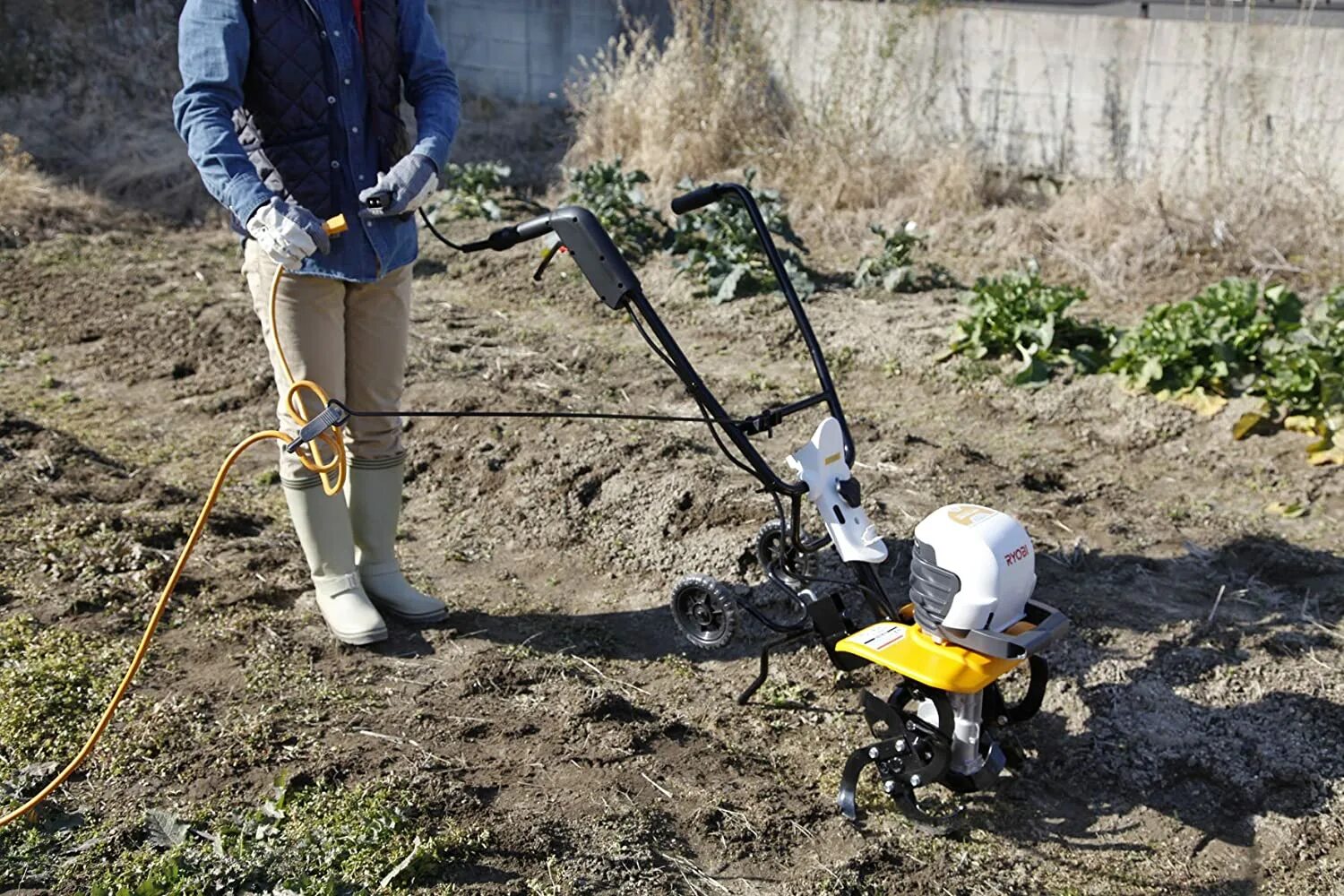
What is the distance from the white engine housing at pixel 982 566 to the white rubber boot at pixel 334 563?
66.4 inches

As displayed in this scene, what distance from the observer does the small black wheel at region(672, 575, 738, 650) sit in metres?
3.77

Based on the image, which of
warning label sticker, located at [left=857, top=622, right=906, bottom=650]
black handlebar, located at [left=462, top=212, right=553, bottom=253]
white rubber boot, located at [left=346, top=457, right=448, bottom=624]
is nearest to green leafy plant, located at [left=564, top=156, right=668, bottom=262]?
white rubber boot, located at [left=346, top=457, right=448, bottom=624]

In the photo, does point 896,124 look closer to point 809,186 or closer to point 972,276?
point 809,186

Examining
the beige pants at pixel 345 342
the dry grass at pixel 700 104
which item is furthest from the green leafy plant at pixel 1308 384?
the dry grass at pixel 700 104

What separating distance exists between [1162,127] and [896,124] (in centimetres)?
180

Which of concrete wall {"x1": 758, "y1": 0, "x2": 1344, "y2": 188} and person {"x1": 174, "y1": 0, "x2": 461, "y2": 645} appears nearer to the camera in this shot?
Result: person {"x1": 174, "y1": 0, "x2": 461, "y2": 645}

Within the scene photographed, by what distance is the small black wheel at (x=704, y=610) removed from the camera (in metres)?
3.77

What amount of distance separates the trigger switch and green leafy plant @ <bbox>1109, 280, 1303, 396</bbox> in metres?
3.14

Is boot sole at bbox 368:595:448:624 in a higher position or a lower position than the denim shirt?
lower

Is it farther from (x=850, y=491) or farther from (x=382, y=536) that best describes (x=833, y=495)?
(x=382, y=536)

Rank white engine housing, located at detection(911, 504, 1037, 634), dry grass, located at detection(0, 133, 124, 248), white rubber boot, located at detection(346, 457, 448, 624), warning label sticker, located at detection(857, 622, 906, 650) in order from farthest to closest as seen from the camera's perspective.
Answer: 1. dry grass, located at detection(0, 133, 124, 248)
2. white rubber boot, located at detection(346, 457, 448, 624)
3. warning label sticker, located at detection(857, 622, 906, 650)
4. white engine housing, located at detection(911, 504, 1037, 634)

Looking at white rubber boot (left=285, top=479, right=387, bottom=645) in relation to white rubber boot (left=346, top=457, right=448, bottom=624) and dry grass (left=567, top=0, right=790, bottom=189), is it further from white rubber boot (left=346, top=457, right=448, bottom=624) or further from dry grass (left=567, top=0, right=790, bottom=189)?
dry grass (left=567, top=0, right=790, bottom=189)

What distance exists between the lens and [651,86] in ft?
32.5

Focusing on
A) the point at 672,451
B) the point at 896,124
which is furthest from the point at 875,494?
the point at 896,124
